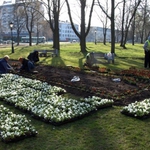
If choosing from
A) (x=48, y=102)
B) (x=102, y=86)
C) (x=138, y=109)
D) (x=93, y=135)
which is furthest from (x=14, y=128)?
(x=102, y=86)

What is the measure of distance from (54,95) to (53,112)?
1.98m

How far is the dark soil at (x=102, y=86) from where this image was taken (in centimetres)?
871

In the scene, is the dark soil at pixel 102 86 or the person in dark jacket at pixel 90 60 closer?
the dark soil at pixel 102 86

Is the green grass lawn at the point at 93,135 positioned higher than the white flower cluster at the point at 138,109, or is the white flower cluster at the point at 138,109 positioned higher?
the white flower cluster at the point at 138,109

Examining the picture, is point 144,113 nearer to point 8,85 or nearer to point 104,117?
point 104,117

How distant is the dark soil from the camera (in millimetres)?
8707

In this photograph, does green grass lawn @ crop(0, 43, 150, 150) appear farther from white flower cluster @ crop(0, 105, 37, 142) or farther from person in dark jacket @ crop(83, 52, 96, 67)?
person in dark jacket @ crop(83, 52, 96, 67)

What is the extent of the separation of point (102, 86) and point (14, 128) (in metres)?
5.42

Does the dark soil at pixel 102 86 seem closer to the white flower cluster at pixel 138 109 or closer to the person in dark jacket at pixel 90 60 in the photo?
the white flower cluster at pixel 138 109

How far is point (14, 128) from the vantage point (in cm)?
559

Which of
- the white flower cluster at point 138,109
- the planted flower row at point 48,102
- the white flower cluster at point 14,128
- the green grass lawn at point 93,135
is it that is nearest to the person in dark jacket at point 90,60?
A: the planted flower row at point 48,102

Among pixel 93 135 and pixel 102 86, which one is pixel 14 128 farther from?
pixel 102 86

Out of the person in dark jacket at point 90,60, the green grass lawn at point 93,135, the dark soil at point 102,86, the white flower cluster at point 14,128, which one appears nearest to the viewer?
the green grass lawn at point 93,135

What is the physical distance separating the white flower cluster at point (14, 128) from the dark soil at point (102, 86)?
3231mm
